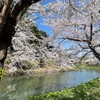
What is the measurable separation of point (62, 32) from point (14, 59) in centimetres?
661

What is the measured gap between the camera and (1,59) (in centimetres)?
430

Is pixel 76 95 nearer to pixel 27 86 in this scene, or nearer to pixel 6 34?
pixel 6 34

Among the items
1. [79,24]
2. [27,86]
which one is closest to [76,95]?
[79,24]

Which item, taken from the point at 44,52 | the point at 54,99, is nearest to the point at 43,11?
the point at 44,52

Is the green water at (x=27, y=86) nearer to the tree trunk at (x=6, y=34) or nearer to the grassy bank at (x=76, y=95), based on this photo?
the grassy bank at (x=76, y=95)

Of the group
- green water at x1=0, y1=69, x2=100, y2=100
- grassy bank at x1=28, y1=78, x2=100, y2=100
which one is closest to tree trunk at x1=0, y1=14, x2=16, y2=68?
grassy bank at x1=28, y1=78, x2=100, y2=100

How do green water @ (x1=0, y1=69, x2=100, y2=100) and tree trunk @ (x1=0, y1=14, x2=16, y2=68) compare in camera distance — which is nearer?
tree trunk @ (x1=0, y1=14, x2=16, y2=68)

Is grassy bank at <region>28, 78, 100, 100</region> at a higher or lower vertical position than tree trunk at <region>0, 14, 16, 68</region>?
lower

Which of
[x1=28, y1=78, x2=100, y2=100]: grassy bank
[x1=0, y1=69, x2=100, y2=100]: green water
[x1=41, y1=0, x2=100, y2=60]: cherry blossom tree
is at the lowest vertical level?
[x1=0, y1=69, x2=100, y2=100]: green water

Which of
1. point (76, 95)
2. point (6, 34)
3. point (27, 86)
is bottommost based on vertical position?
point (27, 86)

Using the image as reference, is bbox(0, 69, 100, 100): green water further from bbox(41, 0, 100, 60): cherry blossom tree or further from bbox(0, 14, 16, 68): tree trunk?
bbox(0, 14, 16, 68): tree trunk

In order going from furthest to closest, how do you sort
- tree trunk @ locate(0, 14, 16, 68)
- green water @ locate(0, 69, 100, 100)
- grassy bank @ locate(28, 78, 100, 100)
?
green water @ locate(0, 69, 100, 100) < grassy bank @ locate(28, 78, 100, 100) < tree trunk @ locate(0, 14, 16, 68)

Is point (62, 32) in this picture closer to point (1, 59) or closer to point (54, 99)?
point (54, 99)

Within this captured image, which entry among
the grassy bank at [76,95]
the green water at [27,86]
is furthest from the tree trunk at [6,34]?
the green water at [27,86]
